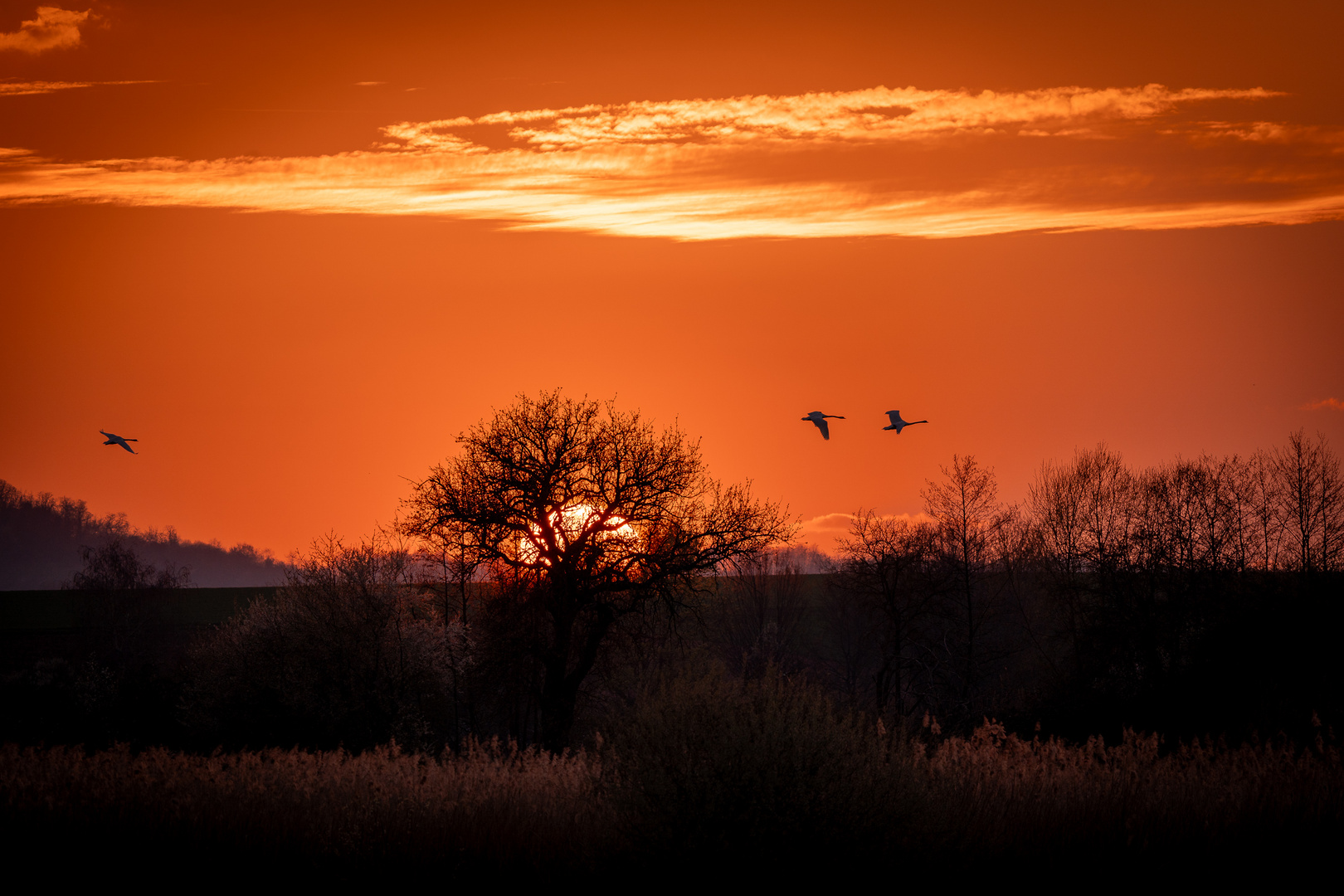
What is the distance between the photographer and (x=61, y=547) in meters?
167

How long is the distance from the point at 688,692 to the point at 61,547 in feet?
596

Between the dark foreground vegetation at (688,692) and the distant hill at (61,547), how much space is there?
86606 millimetres

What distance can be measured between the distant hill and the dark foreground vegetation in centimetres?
8661

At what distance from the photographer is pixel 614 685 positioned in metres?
52.9

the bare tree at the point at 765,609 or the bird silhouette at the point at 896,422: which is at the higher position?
the bird silhouette at the point at 896,422

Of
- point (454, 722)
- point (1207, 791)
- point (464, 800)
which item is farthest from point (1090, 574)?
point (464, 800)

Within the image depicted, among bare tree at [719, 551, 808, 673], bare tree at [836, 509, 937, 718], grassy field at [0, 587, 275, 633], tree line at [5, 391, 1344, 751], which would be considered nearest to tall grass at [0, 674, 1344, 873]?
tree line at [5, 391, 1344, 751]

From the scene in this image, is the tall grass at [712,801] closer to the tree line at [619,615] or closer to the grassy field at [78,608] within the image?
the tree line at [619,615]

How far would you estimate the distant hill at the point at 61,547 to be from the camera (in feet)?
525

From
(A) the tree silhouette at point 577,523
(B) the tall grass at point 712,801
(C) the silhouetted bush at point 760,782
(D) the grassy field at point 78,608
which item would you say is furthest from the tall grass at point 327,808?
(D) the grassy field at point 78,608

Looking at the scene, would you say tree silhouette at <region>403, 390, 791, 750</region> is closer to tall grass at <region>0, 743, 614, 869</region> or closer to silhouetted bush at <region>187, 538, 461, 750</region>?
silhouetted bush at <region>187, 538, 461, 750</region>

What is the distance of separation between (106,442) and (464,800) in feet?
56.2

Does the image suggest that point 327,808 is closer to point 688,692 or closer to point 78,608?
point 688,692

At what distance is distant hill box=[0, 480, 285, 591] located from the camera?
160000 mm
